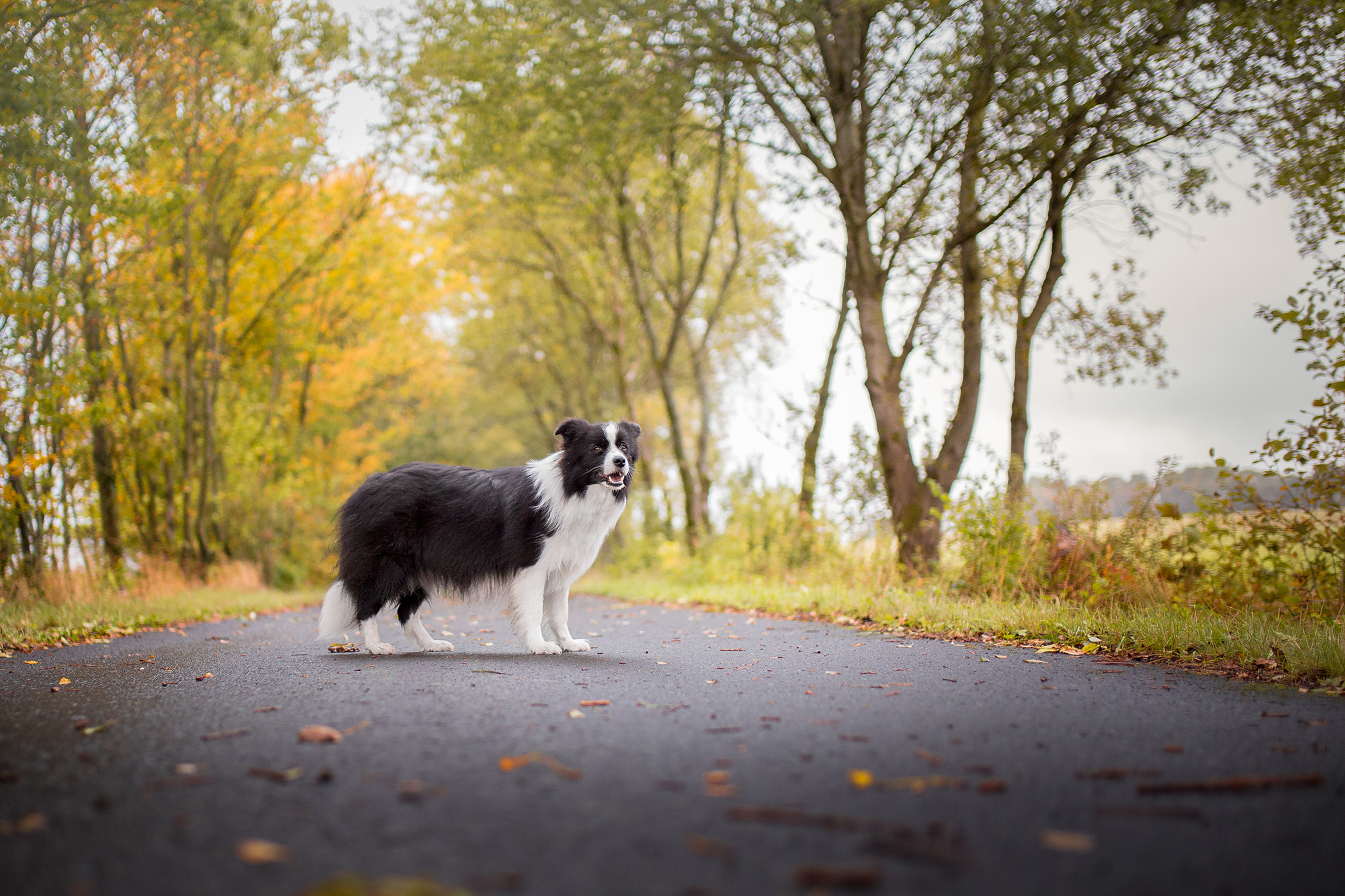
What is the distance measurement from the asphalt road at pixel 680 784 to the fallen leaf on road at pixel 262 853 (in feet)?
0.06

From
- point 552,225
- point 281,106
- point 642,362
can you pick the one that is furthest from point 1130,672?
point 642,362

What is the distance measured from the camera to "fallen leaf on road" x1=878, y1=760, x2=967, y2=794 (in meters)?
2.54

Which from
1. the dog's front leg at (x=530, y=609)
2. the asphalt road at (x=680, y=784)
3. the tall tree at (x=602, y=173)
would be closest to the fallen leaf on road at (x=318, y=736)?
the asphalt road at (x=680, y=784)

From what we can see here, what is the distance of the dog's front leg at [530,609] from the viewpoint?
5785 mm

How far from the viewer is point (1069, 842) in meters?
2.13

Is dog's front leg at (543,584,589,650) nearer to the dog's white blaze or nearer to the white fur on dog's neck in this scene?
the white fur on dog's neck

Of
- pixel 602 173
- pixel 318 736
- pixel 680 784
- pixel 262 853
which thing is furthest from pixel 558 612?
pixel 602 173

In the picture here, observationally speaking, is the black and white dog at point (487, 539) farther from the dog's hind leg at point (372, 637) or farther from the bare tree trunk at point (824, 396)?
the bare tree trunk at point (824, 396)

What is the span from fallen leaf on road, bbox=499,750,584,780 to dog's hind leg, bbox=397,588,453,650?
11.3 feet

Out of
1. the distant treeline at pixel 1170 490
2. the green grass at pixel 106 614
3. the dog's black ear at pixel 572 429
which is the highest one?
the dog's black ear at pixel 572 429

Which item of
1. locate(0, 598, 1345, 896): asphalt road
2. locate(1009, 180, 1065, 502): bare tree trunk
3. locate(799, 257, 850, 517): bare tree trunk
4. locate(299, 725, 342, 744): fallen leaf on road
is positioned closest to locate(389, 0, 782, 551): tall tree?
locate(799, 257, 850, 517): bare tree trunk

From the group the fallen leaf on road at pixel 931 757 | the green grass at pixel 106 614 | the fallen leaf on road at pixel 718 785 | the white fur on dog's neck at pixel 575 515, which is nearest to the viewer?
the fallen leaf on road at pixel 718 785

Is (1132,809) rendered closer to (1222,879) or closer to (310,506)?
(1222,879)

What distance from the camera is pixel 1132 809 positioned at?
7.77 ft
